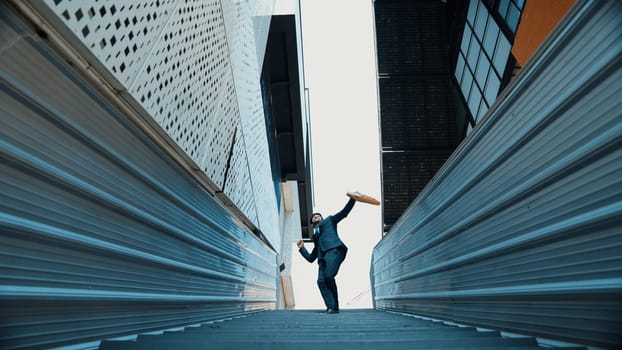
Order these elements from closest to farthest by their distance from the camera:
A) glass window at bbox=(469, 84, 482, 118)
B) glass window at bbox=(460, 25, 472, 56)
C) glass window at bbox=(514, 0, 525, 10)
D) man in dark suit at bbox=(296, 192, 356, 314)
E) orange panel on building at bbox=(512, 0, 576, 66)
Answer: man in dark suit at bbox=(296, 192, 356, 314)
orange panel on building at bbox=(512, 0, 576, 66)
glass window at bbox=(514, 0, 525, 10)
glass window at bbox=(469, 84, 482, 118)
glass window at bbox=(460, 25, 472, 56)

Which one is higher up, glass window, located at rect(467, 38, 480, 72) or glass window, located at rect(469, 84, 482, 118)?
glass window, located at rect(467, 38, 480, 72)

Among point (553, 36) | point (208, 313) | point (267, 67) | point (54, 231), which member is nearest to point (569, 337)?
point (553, 36)

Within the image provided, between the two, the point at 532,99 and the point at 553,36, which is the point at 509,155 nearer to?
the point at 532,99

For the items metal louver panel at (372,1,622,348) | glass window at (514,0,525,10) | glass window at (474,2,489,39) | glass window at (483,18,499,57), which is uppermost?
glass window at (474,2,489,39)

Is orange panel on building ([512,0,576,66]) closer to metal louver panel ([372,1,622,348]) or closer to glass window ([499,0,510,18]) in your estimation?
glass window ([499,0,510,18])

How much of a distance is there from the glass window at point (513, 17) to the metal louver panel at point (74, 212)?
7.36 meters

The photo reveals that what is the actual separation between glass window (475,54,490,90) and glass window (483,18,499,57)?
0.21m

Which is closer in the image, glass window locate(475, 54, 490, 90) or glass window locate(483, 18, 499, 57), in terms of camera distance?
glass window locate(483, 18, 499, 57)

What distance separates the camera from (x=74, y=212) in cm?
160

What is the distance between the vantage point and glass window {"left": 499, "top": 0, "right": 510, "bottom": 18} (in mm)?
7484

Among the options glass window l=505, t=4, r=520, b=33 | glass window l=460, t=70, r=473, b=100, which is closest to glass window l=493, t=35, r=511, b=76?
glass window l=505, t=4, r=520, b=33

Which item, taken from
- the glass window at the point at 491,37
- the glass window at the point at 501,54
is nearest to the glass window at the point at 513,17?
the glass window at the point at 501,54

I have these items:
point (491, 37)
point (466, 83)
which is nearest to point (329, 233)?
point (491, 37)

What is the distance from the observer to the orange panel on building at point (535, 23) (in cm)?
538
